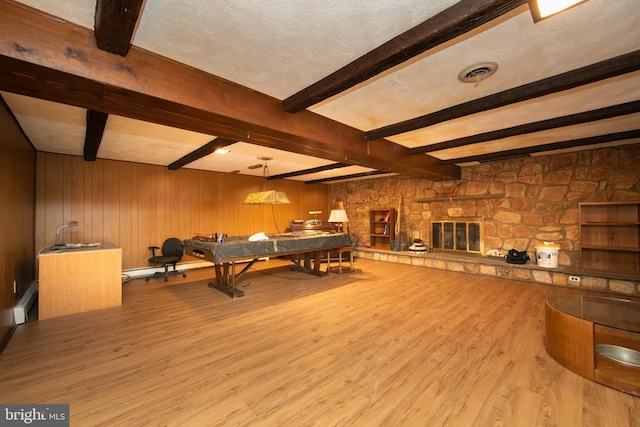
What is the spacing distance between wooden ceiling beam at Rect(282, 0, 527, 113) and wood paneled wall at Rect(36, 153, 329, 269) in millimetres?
4599

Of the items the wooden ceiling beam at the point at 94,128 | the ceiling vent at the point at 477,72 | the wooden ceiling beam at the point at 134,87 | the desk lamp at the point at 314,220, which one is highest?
the ceiling vent at the point at 477,72

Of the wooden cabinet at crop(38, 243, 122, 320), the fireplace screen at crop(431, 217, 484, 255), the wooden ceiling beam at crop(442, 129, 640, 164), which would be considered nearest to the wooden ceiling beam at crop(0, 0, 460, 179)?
the wooden cabinet at crop(38, 243, 122, 320)

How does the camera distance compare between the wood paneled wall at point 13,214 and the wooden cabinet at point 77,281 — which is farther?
the wooden cabinet at point 77,281

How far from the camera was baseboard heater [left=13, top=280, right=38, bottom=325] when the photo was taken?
2.82 meters

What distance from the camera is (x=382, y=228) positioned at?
7141mm

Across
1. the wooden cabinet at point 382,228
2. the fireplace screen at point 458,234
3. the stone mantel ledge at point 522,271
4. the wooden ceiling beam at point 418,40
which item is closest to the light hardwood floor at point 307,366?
the stone mantel ledge at point 522,271

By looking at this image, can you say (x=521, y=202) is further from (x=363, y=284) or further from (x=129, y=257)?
(x=129, y=257)

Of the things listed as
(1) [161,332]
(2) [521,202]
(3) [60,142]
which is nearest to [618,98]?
(2) [521,202]

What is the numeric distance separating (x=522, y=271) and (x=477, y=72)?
406 centimetres

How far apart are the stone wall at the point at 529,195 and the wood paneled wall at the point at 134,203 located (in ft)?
13.9

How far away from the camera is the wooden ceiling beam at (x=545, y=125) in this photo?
2.47 meters

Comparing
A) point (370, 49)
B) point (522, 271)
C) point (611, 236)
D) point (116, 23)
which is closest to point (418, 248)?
point (522, 271)

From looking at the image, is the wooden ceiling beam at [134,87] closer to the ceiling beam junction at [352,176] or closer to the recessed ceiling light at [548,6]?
the recessed ceiling light at [548,6]

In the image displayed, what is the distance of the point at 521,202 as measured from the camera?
4.83 metres
